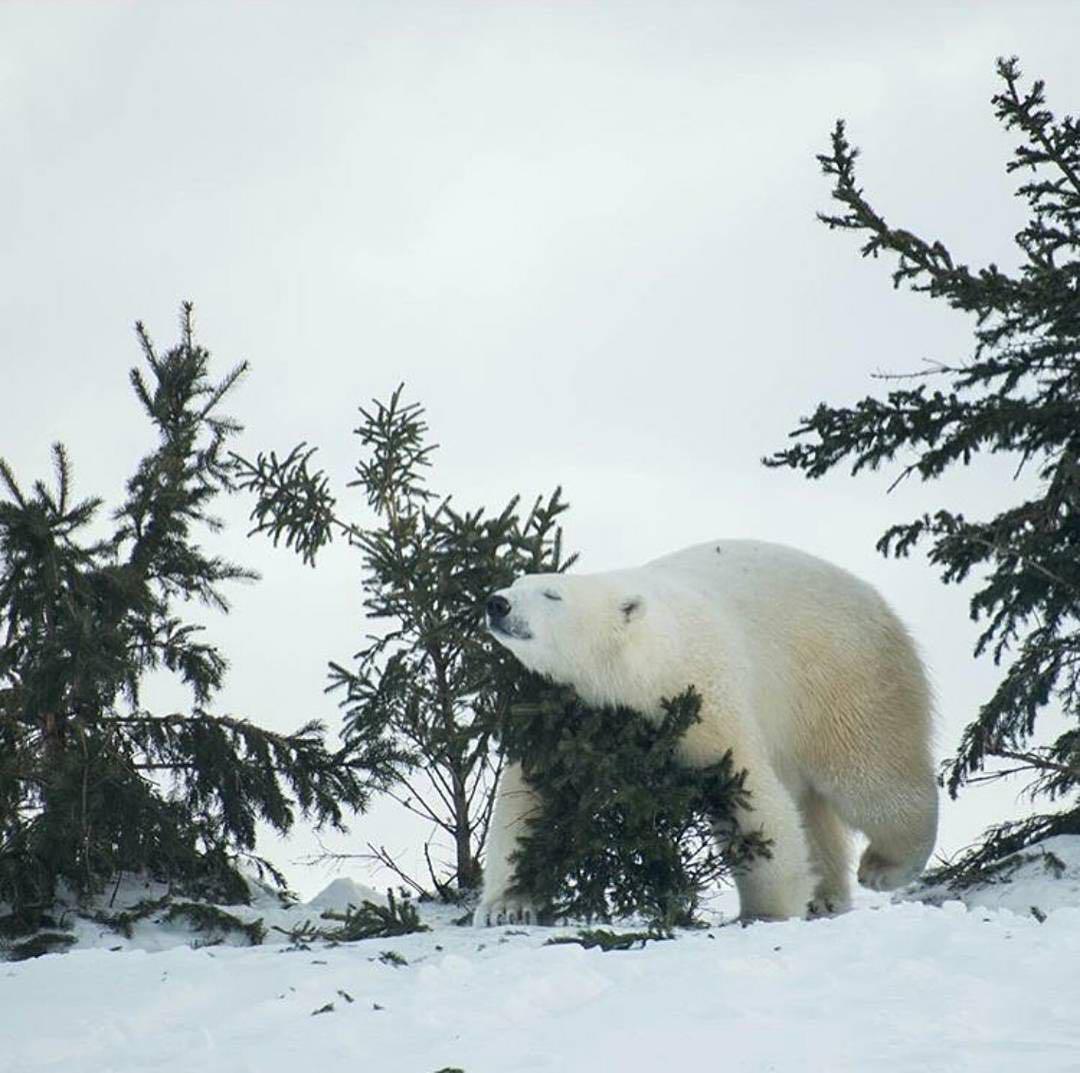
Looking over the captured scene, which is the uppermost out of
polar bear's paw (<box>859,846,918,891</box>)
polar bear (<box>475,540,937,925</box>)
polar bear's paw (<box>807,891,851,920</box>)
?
polar bear (<box>475,540,937,925</box>)

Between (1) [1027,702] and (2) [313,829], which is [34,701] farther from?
(1) [1027,702]

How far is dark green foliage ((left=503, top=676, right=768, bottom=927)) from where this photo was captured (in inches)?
306

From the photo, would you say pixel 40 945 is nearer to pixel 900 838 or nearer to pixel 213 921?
pixel 213 921

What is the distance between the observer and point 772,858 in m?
7.99

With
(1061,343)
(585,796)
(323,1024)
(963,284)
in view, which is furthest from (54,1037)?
(1061,343)

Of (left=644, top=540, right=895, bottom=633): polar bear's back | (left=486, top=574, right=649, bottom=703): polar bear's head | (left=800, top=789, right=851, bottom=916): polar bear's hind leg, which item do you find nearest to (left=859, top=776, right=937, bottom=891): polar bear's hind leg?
(left=800, top=789, right=851, bottom=916): polar bear's hind leg

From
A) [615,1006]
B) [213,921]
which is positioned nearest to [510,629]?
[615,1006]

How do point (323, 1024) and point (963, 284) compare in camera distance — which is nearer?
point (323, 1024)

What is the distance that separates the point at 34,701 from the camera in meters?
10.0

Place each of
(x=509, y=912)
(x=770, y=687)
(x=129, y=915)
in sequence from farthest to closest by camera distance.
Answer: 1. (x=129, y=915)
2. (x=770, y=687)
3. (x=509, y=912)

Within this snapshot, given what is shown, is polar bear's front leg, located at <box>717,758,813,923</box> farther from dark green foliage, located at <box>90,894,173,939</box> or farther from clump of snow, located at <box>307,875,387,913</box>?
dark green foliage, located at <box>90,894,173,939</box>

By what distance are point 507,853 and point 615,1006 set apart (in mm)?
3026

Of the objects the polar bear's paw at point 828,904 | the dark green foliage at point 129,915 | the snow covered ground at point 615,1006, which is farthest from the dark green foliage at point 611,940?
the dark green foliage at point 129,915

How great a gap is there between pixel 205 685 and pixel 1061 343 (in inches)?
241
